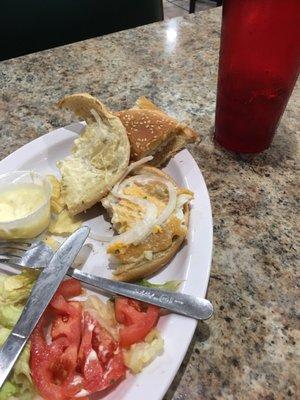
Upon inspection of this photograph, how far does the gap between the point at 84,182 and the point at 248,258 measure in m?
0.46

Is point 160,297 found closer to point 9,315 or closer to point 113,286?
point 113,286

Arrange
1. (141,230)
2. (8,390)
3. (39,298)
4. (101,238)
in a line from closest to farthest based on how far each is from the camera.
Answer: (8,390)
(39,298)
(141,230)
(101,238)

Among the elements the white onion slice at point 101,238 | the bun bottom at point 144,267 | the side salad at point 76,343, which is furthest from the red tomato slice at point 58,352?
the white onion slice at point 101,238

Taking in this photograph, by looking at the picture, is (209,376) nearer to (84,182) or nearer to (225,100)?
(84,182)

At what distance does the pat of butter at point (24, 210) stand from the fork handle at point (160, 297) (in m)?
0.21

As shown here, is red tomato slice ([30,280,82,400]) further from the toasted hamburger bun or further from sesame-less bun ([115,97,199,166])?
sesame-less bun ([115,97,199,166])

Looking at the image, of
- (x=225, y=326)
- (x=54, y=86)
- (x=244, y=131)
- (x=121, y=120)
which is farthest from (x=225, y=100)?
(x=54, y=86)

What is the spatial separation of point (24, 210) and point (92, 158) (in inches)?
9.4

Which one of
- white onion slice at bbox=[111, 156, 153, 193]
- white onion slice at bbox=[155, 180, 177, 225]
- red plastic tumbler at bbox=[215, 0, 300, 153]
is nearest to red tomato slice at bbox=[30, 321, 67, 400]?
white onion slice at bbox=[155, 180, 177, 225]

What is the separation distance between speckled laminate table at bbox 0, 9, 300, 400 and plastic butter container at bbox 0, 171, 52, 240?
0.82 ft

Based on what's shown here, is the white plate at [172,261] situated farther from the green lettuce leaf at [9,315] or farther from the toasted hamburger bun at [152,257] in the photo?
the green lettuce leaf at [9,315]

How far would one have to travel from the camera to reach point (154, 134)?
1.11m

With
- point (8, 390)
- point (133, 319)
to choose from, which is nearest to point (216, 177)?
point (133, 319)

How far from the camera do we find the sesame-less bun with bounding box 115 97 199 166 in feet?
3.61
